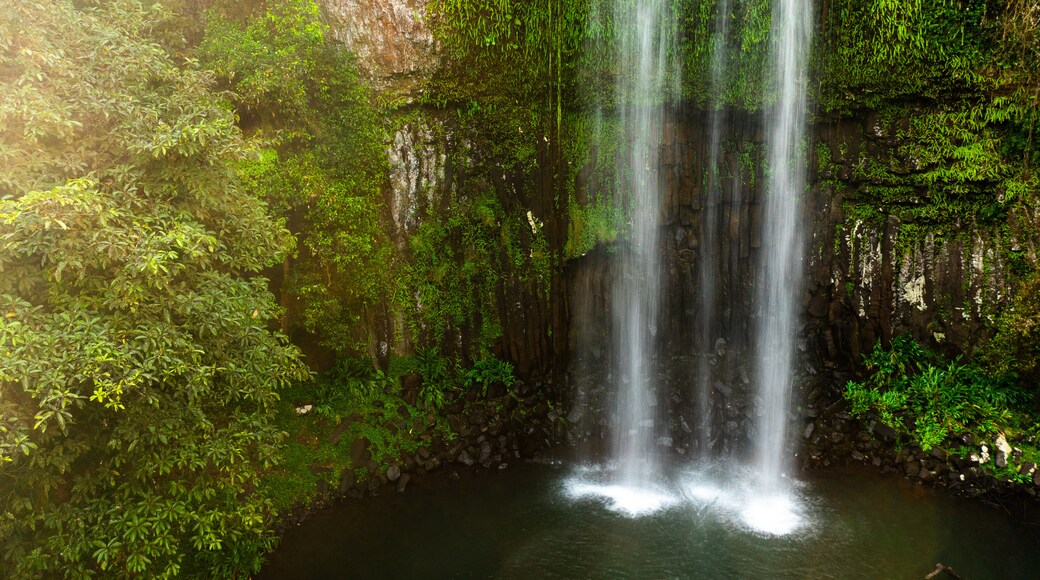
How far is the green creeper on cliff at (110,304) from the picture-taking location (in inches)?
188

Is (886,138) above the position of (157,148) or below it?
above

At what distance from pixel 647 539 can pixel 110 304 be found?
7.29 meters

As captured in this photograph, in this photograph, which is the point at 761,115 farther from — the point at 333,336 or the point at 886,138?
the point at 333,336

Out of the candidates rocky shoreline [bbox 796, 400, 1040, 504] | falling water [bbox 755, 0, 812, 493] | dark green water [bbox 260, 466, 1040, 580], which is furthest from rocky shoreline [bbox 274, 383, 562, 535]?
rocky shoreline [bbox 796, 400, 1040, 504]

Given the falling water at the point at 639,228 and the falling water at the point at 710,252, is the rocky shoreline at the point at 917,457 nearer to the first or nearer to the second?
the falling water at the point at 710,252

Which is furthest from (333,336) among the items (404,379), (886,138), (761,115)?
(886,138)

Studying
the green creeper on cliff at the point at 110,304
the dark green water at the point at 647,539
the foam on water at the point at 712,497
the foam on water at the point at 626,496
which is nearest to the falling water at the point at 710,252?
the foam on water at the point at 712,497

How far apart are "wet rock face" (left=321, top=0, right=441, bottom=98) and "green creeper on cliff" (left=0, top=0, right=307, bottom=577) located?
14.2ft

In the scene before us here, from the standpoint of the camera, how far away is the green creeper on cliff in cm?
477

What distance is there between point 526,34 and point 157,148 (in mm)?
6627

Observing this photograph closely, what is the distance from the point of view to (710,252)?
445 inches

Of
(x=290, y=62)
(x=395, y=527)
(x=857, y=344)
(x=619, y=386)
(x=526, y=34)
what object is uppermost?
(x=526, y=34)

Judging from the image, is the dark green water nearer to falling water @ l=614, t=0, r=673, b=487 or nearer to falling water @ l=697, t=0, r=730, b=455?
falling water @ l=614, t=0, r=673, b=487

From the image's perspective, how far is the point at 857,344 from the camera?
11.1 m
